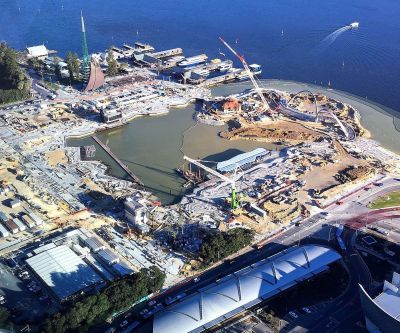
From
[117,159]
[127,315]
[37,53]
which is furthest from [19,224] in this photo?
[37,53]

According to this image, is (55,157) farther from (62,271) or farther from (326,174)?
(326,174)

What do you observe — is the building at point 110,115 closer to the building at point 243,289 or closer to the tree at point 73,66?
the tree at point 73,66

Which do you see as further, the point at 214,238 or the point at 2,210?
the point at 2,210

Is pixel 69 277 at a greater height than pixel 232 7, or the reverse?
pixel 232 7

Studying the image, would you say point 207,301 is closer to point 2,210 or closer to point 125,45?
point 2,210

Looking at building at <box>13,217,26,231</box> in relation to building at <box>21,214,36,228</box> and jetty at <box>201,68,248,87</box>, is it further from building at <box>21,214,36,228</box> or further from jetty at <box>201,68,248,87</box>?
jetty at <box>201,68,248,87</box>

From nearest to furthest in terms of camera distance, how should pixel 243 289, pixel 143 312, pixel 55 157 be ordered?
pixel 143 312 < pixel 243 289 < pixel 55 157

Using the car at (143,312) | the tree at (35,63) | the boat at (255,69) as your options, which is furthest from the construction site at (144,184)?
the boat at (255,69)

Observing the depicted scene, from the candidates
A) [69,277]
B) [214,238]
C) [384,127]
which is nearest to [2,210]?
[69,277]
